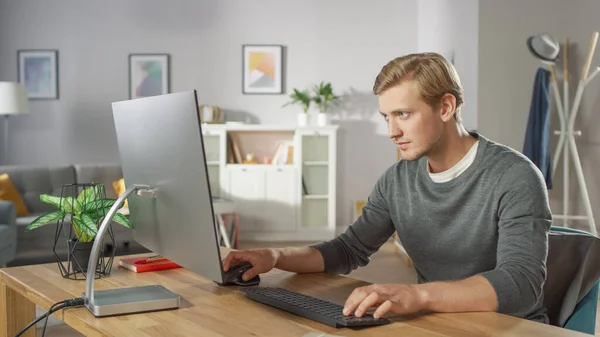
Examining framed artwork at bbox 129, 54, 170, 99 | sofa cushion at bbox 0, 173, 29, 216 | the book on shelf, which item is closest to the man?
sofa cushion at bbox 0, 173, 29, 216

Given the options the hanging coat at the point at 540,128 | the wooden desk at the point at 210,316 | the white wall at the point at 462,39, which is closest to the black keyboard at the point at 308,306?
the wooden desk at the point at 210,316

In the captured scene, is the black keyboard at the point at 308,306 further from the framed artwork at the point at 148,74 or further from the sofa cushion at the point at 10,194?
the framed artwork at the point at 148,74

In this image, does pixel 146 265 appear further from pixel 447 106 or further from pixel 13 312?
pixel 447 106

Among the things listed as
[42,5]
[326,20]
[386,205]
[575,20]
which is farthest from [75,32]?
[386,205]

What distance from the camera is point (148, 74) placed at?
7.42 meters

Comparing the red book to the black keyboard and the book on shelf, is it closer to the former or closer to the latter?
the black keyboard

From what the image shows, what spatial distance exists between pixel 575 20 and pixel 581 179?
131 cm

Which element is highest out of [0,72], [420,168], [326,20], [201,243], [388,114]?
[326,20]

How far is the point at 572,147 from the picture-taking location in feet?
16.1

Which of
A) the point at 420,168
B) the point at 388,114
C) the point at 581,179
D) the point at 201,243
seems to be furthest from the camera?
the point at 581,179

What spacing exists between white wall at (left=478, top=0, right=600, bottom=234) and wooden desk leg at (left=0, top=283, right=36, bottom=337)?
13.4ft

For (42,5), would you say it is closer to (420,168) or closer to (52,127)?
(52,127)

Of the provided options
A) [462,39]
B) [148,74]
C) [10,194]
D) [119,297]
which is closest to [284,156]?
[148,74]

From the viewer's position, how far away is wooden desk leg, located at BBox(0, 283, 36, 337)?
6.02 feet
